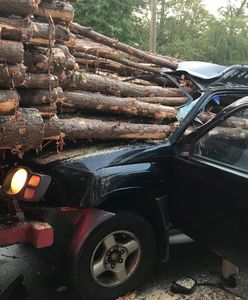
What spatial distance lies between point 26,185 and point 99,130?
0.96 m

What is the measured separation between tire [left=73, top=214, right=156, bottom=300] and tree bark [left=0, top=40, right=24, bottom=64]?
148 cm

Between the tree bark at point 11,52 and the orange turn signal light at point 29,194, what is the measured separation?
38.0 inches

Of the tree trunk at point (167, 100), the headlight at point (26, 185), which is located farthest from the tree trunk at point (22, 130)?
the tree trunk at point (167, 100)

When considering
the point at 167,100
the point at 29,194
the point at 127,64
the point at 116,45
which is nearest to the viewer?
the point at 29,194

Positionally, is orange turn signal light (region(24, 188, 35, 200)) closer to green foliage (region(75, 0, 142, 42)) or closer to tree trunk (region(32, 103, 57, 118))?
tree trunk (region(32, 103, 57, 118))

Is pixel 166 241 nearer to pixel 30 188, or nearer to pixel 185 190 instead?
pixel 185 190

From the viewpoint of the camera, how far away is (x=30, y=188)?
362 centimetres

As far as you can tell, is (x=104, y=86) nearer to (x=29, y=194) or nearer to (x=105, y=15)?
(x=29, y=194)

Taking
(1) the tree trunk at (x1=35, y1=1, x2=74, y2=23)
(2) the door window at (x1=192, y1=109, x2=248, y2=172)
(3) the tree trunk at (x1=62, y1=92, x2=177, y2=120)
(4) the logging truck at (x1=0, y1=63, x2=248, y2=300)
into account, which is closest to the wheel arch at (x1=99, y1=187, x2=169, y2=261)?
(4) the logging truck at (x1=0, y1=63, x2=248, y2=300)

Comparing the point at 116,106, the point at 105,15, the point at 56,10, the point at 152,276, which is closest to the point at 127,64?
the point at 116,106

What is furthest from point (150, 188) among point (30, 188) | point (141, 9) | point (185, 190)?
point (141, 9)

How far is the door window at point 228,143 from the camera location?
379 centimetres

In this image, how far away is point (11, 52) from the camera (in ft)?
11.2

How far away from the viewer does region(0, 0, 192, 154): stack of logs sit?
350 centimetres
